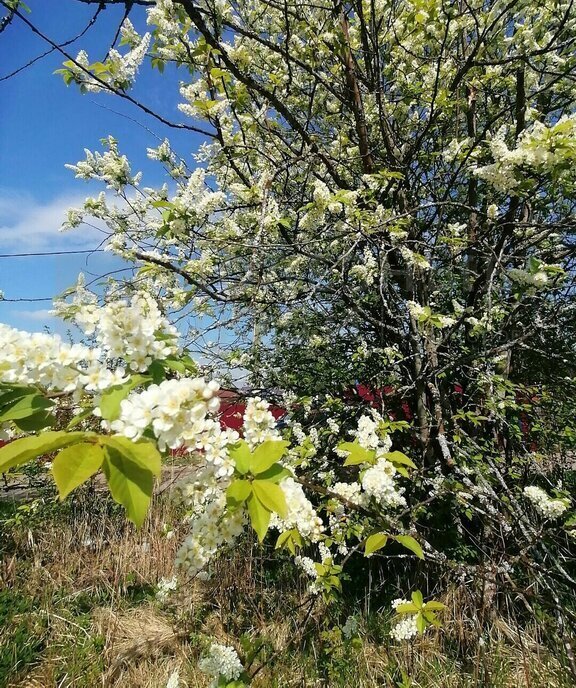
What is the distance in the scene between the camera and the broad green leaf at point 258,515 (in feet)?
2.84

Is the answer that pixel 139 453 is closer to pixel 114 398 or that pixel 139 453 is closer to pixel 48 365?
pixel 114 398

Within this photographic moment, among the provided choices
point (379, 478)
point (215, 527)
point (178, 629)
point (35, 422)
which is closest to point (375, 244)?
point (379, 478)

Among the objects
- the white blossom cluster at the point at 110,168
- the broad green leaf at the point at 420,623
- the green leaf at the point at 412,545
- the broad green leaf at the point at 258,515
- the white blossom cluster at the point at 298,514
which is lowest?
the broad green leaf at the point at 420,623

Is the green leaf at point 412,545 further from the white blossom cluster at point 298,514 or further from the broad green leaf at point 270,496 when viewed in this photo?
the broad green leaf at point 270,496

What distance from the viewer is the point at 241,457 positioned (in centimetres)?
96

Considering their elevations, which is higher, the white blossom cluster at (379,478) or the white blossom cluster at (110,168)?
the white blossom cluster at (110,168)

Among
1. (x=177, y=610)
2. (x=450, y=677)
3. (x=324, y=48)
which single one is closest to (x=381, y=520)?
(x=450, y=677)

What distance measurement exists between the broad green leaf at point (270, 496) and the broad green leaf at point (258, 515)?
0.04ft

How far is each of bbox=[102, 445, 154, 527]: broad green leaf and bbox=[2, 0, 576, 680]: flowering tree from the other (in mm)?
580

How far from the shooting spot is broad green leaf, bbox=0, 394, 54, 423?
2.79 feet

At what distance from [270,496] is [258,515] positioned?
0.13 feet

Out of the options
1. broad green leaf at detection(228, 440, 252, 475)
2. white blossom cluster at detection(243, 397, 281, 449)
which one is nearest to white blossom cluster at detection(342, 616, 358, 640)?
white blossom cluster at detection(243, 397, 281, 449)

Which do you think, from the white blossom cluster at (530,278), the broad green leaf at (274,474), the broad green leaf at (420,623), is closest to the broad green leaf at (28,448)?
the broad green leaf at (274,474)

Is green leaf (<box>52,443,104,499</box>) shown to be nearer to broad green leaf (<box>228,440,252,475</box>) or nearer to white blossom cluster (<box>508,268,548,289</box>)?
broad green leaf (<box>228,440,252,475</box>)
